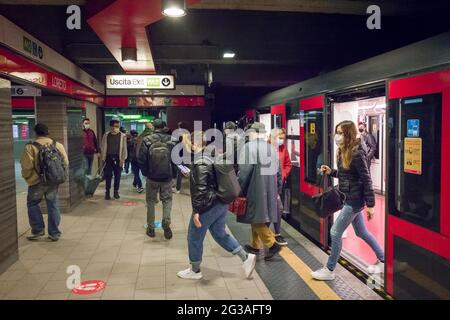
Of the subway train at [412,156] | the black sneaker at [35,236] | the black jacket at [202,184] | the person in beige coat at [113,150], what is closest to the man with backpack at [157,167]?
the black sneaker at [35,236]

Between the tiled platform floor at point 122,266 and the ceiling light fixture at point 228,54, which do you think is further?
the ceiling light fixture at point 228,54

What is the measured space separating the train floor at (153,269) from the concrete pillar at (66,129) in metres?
1.14

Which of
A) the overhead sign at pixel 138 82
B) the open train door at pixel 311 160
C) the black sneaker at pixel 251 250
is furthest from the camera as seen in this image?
the overhead sign at pixel 138 82

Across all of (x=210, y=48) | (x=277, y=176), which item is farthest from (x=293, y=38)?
(x=277, y=176)

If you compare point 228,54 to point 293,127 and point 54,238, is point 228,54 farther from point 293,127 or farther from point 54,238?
point 54,238

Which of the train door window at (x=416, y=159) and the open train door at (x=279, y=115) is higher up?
the open train door at (x=279, y=115)

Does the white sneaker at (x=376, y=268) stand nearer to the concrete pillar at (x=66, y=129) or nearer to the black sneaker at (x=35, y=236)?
the black sneaker at (x=35, y=236)

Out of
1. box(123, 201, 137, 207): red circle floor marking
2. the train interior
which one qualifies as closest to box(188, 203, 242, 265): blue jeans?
the train interior

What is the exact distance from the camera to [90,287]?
3.85 m

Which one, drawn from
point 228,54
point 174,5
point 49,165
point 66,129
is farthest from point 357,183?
point 66,129

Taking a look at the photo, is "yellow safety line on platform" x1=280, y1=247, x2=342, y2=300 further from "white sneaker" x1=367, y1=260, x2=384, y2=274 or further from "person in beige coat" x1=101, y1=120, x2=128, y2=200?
"person in beige coat" x1=101, y1=120, x2=128, y2=200

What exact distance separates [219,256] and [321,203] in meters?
1.45

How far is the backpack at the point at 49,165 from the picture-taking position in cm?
523

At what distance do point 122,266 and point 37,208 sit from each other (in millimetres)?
1863
